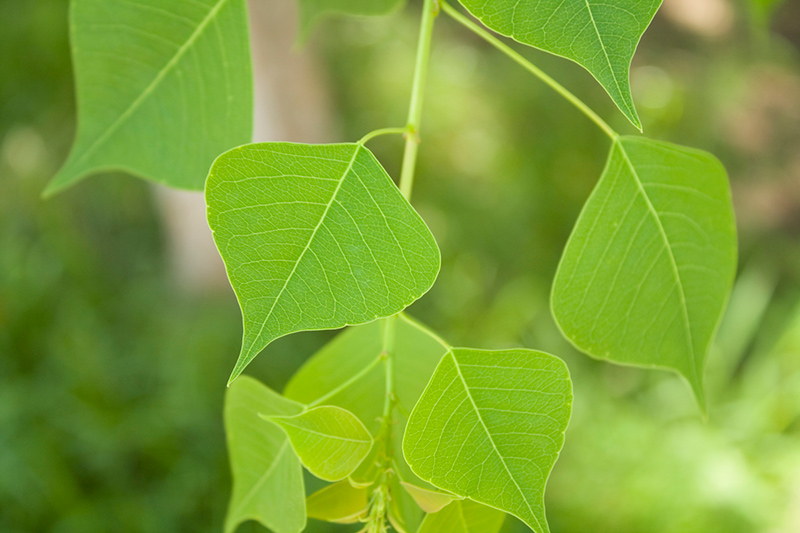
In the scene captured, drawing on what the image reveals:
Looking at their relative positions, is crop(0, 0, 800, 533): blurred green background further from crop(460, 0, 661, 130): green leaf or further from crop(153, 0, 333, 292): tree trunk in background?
crop(460, 0, 661, 130): green leaf

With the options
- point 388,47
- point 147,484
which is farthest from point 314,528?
point 388,47

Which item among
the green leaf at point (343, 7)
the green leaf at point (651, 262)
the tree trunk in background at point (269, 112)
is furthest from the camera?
the tree trunk in background at point (269, 112)

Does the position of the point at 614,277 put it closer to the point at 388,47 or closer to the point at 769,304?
the point at 769,304

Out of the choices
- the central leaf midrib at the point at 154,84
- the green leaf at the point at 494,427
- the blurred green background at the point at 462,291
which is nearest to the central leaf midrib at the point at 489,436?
the green leaf at the point at 494,427

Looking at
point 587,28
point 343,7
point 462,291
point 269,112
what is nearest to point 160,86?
point 343,7

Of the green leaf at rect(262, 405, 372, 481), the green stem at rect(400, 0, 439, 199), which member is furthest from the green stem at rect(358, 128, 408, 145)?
the green leaf at rect(262, 405, 372, 481)

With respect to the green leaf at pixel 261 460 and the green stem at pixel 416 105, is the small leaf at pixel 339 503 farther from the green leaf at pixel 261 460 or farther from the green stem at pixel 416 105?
the green stem at pixel 416 105

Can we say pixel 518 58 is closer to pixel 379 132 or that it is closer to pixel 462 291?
pixel 379 132
